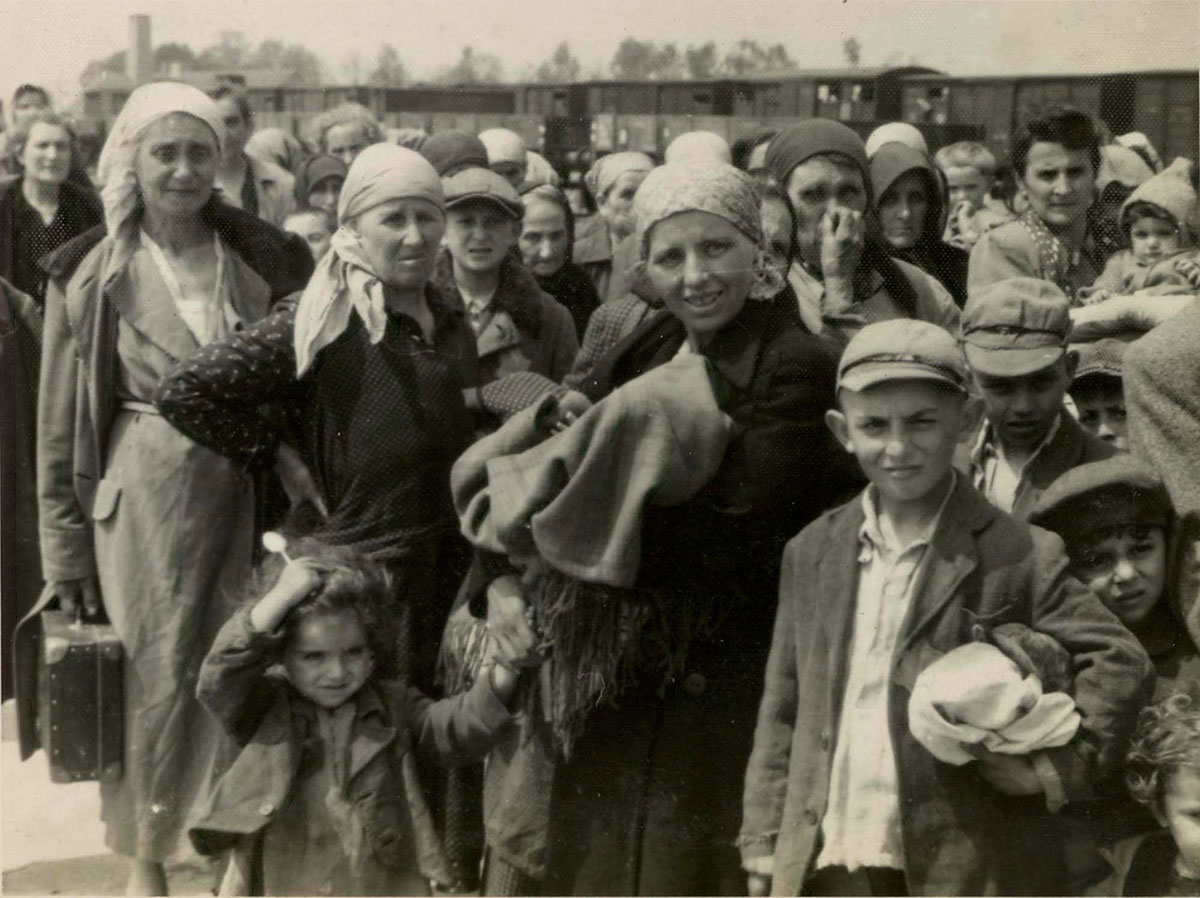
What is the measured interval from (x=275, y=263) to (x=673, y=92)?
10.5ft

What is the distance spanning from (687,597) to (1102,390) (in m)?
1.18

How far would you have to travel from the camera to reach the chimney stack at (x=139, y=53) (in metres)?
4.49

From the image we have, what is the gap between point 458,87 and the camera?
19.6 feet

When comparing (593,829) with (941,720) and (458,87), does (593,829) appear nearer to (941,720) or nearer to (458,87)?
(941,720)

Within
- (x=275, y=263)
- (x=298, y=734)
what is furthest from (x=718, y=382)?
(x=275, y=263)

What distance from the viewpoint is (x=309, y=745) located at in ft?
12.0

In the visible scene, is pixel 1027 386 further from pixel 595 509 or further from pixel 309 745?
pixel 309 745

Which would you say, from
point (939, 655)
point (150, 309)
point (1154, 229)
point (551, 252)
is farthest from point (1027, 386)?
point (551, 252)

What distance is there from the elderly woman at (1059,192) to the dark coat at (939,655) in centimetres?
170

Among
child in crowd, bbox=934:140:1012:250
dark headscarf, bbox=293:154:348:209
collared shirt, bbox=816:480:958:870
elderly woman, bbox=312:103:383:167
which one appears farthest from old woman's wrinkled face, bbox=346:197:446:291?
elderly woman, bbox=312:103:383:167

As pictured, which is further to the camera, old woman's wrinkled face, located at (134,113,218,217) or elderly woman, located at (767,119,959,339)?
old woman's wrinkled face, located at (134,113,218,217)

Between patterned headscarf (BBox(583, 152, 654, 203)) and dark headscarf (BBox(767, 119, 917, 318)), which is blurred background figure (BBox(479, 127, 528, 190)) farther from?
dark headscarf (BBox(767, 119, 917, 318))

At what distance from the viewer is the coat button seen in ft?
11.9

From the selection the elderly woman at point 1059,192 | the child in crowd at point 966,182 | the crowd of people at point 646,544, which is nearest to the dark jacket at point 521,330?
the crowd of people at point 646,544
